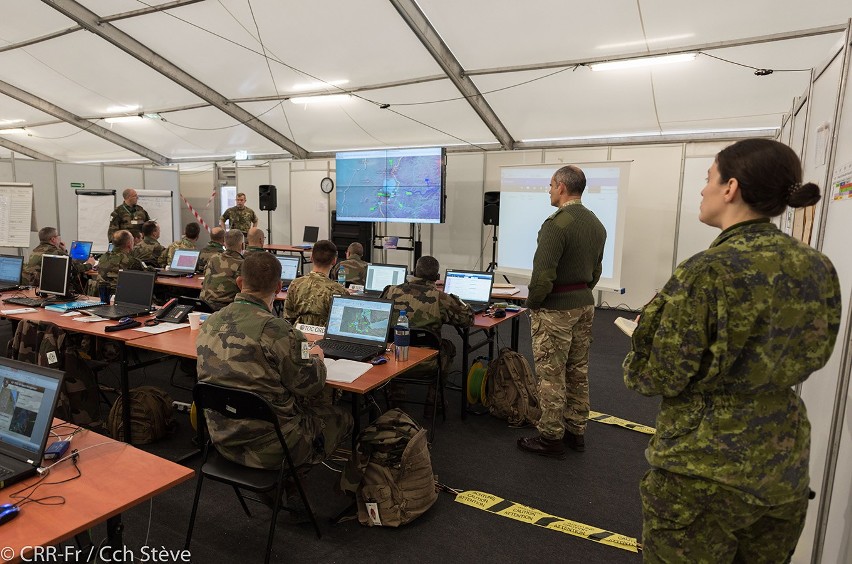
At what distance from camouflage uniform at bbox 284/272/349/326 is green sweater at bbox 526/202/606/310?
4.57ft

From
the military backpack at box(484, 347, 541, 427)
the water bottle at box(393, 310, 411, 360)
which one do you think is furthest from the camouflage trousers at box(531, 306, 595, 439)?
the water bottle at box(393, 310, 411, 360)

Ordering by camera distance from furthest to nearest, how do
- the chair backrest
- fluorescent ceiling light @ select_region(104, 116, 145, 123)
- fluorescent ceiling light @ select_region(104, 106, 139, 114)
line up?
fluorescent ceiling light @ select_region(104, 116, 145, 123), fluorescent ceiling light @ select_region(104, 106, 139, 114), the chair backrest

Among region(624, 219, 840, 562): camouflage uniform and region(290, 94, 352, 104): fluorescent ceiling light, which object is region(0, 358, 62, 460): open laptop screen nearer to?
region(624, 219, 840, 562): camouflage uniform

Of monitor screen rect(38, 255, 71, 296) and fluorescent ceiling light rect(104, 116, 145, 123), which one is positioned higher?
fluorescent ceiling light rect(104, 116, 145, 123)

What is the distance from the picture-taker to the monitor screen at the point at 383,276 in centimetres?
492

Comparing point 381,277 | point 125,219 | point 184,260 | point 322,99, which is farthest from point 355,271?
point 125,219

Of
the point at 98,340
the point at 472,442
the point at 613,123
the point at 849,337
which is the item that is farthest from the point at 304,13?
the point at 849,337

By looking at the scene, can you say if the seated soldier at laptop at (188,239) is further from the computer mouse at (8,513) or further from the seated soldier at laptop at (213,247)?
the computer mouse at (8,513)

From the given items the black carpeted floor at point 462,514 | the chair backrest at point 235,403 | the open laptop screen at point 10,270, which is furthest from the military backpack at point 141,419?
the open laptop screen at point 10,270

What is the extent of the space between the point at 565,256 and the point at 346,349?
1463 millimetres

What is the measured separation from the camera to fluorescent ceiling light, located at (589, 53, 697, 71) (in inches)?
213

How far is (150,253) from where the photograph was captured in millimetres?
6703

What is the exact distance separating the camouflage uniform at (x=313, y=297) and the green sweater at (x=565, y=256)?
4.57ft

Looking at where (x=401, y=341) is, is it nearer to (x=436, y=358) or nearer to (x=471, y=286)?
(x=436, y=358)
